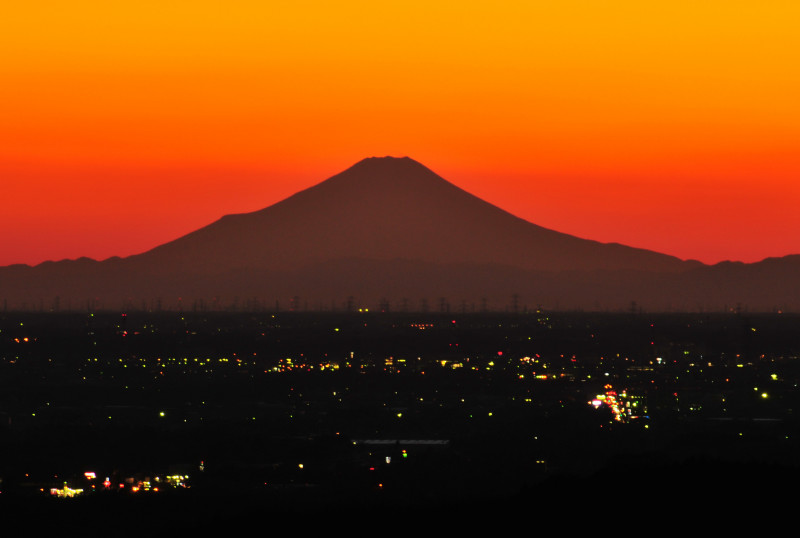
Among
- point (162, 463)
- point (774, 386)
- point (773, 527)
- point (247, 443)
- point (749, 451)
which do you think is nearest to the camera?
point (773, 527)

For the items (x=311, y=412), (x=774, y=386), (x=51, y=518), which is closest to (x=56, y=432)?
(x=311, y=412)

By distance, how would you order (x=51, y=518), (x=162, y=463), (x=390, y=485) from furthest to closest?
(x=162, y=463) → (x=390, y=485) → (x=51, y=518)

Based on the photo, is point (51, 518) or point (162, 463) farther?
point (162, 463)

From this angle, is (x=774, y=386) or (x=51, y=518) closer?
(x=51, y=518)

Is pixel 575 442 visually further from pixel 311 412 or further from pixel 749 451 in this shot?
pixel 311 412

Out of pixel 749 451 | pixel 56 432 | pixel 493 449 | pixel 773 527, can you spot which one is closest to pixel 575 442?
pixel 493 449

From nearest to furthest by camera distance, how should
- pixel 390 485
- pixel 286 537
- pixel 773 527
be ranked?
pixel 773 527 → pixel 286 537 → pixel 390 485

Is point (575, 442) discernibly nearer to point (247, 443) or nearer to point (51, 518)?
point (247, 443)

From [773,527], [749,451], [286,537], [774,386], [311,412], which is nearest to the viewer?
[773,527]
